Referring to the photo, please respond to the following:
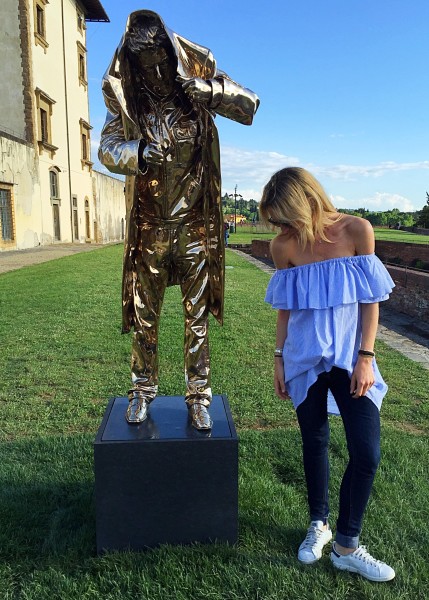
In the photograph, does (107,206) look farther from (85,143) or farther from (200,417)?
(200,417)

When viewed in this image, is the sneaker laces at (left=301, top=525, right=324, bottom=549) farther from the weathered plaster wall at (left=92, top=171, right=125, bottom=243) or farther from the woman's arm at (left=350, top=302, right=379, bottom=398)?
the weathered plaster wall at (left=92, top=171, right=125, bottom=243)

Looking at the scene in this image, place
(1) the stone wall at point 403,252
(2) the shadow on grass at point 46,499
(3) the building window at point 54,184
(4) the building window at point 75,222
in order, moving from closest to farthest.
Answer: (2) the shadow on grass at point 46,499, (1) the stone wall at point 403,252, (3) the building window at point 54,184, (4) the building window at point 75,222

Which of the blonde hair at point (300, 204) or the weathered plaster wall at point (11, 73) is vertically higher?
the weathered plaster wall at point (11, 73)

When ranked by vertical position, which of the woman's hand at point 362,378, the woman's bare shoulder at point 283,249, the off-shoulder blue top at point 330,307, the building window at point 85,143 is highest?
the building window at point 85,143

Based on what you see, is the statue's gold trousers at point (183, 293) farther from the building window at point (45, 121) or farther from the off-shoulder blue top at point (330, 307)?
the building window at point (45, 121)

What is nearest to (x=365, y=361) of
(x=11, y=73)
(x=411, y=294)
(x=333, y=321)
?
(x=333, y=321)

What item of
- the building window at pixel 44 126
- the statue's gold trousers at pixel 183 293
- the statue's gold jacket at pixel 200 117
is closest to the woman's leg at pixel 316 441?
the statue's gold trousers at pixel 183 293

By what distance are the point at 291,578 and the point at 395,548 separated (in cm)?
61

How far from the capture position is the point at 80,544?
8.43 feet

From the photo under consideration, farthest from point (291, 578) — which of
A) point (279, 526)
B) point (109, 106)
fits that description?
point (109, 106)

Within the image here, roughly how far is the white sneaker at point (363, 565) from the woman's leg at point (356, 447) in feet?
0.19

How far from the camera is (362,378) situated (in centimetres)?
213

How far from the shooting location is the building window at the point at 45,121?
853 inches

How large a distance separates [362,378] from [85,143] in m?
29.5
